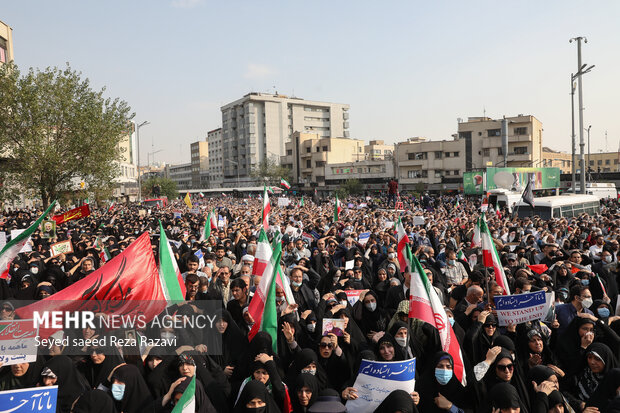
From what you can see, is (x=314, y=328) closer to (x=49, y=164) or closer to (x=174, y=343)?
(x=174, y=343)

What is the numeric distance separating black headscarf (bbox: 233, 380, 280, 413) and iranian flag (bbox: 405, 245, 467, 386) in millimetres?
1689

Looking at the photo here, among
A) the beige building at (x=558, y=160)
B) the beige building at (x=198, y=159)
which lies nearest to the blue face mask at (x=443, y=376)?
the beige building at (x=558, y=160)

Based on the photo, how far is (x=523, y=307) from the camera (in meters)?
4.91

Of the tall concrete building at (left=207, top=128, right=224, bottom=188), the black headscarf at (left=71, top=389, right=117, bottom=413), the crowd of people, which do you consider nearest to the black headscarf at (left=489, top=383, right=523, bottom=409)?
the crowd of people

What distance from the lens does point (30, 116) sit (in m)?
17.9

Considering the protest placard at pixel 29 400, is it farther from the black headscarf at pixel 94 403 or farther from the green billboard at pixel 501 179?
the green billboard at pixel 501 179

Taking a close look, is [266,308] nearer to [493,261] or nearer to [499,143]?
[493,261]

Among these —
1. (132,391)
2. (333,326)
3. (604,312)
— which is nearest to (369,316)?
(333,326)

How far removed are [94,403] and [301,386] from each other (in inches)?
61.2

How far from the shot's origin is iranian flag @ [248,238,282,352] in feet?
15.7

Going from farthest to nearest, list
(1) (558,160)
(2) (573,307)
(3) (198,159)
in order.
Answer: (3) (198,159) < (1) (558,160) < (2) (573,307)

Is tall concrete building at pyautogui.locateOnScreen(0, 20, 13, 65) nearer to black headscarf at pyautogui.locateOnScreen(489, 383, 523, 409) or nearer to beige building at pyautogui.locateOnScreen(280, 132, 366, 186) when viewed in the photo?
black headscarf at pyautogui.locateOnScreen(489, 383, 523, 409)

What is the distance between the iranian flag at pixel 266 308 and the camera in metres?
4.80

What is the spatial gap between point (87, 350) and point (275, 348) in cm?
169
